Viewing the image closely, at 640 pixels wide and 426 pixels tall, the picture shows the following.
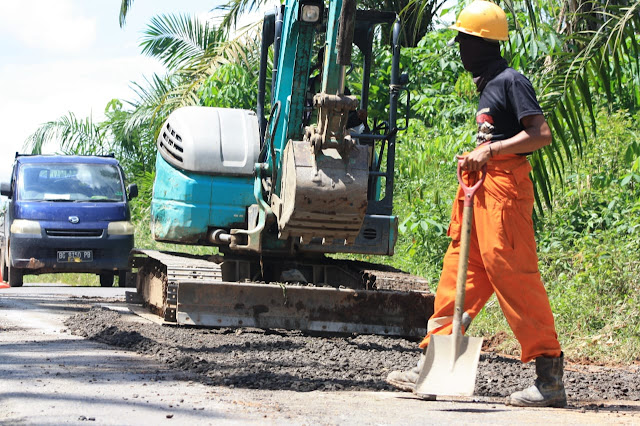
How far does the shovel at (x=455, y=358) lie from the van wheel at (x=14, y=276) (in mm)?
11739

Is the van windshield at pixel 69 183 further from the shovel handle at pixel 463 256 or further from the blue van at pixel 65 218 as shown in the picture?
the shovel handle at pixel 463 256

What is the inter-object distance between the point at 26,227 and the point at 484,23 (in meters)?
11.2

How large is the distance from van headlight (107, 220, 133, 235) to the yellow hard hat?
10.8m

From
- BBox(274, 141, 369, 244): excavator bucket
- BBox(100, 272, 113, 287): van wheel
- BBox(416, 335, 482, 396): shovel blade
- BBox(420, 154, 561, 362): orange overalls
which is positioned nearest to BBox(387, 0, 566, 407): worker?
BBox(420, 154, 561, 362): orange overalls

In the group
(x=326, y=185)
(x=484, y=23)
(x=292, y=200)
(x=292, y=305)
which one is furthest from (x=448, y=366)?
(x=292, y=305)

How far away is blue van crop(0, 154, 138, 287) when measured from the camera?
1541 cm

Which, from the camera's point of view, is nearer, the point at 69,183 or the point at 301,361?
the point at 301,361

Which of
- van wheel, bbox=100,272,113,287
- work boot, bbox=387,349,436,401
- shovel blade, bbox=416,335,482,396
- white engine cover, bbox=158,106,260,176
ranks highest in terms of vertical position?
white engine cover, bbox=158,106,260,176

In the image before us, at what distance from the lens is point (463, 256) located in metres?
5.32

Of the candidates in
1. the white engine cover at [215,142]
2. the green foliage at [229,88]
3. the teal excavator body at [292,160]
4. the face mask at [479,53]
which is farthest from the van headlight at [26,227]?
the face mask at [479,53]

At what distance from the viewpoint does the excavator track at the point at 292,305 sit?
866cm

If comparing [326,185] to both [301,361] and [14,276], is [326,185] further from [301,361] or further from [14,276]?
[14,276]

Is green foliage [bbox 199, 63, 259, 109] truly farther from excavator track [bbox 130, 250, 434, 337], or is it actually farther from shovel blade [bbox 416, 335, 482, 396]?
shovel blade [bbox 416, 335, 482, 396]

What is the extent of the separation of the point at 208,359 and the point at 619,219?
588 cm
